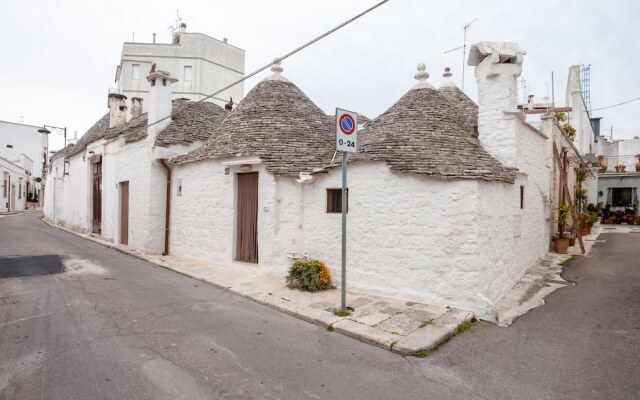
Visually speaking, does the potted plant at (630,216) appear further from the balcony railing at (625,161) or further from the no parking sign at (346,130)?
the no parking sign at (346,130)

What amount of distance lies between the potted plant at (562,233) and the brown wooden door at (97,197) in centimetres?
2045

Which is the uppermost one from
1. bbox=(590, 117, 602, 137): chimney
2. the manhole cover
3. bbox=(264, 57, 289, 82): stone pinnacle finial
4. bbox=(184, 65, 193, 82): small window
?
bbox=(184, 65, 193, 82): small window

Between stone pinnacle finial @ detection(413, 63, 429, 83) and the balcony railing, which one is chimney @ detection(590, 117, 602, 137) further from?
stone pinnacle finial @ detection(413, 63, 429, 83)

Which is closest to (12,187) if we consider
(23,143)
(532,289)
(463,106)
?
(23,143)

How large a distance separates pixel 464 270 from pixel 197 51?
3255 cm

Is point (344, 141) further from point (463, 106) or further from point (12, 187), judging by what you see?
point (12, 187)

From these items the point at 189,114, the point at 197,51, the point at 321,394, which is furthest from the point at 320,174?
the point at 197,51

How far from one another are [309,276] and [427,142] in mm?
3870

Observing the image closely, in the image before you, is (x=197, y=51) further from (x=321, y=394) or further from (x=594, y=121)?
(x=594, y=121)

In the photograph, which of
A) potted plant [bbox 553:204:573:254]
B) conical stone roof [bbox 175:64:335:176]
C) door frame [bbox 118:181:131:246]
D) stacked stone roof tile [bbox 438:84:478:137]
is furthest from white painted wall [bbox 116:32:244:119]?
potted plant [bbox 553:204:573:254]

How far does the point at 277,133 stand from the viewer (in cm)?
1095

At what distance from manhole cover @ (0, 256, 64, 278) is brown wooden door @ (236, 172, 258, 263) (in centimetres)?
475

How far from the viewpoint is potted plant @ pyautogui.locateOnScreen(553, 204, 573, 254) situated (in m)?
12.8

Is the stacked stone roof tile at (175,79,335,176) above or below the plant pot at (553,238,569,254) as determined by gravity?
above
